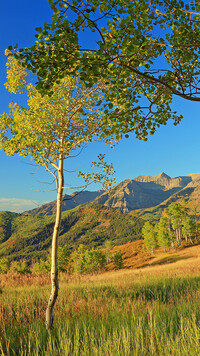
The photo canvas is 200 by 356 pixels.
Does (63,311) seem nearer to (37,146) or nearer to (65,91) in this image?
(37,146)

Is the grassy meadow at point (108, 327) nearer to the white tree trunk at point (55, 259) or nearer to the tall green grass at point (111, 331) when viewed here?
the tall green grass at point (111, 331)

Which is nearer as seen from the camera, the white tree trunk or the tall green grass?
the tall green grass

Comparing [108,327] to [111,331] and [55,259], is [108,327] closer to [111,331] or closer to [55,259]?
[111,331]

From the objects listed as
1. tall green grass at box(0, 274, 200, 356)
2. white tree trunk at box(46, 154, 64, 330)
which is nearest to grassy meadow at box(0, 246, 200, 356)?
tall green grass at box(0, 274, 200, 356)

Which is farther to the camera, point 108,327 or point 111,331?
point 108,327

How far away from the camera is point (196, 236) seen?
101125 millimetres

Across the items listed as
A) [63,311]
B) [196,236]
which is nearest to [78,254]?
[196,236]

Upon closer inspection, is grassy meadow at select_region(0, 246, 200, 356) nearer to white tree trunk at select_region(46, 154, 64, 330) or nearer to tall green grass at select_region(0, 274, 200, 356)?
tall green grass at select_region(0, 274, 200, 356)

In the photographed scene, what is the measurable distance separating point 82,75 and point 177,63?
3.81 m

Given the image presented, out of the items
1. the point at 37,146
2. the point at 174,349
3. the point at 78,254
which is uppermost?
the point at 37,146

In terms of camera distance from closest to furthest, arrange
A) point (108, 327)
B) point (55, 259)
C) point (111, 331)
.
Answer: point (111, 331) < point (108, 327) < point (55, 259)

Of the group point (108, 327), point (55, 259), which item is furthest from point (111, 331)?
point (55, 259)

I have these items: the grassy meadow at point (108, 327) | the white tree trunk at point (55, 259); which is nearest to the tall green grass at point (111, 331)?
the grassy meadow at point (108, 327)

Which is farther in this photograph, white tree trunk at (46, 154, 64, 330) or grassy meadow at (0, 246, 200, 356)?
white tree trunk at (46, 154, 64, 330)
